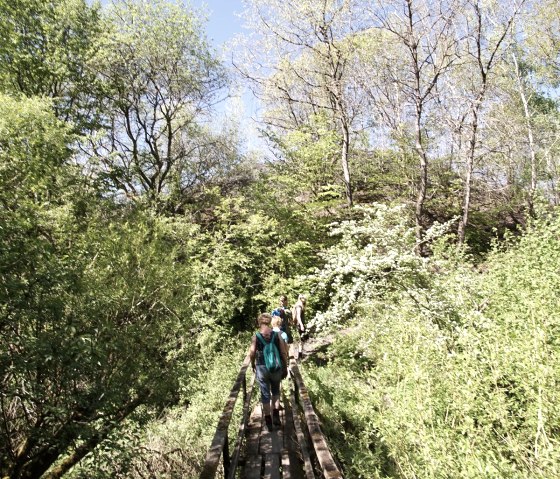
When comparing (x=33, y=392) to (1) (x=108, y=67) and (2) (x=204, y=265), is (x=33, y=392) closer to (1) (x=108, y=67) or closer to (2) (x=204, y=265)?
(2) (x=204, y=265)

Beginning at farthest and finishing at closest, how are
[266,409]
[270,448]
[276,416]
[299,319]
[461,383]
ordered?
[299,319] < [276,416] < [266,409] < [270,448] < [461,383]

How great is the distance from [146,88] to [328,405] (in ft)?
58.5

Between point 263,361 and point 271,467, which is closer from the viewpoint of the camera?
point 271,467

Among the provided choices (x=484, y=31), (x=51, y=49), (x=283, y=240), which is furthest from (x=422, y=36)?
(x=51, y=49)

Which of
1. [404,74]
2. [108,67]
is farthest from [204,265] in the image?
[404,74]

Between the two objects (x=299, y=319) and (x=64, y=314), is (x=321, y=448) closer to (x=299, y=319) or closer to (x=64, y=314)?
(x=64, y=314)

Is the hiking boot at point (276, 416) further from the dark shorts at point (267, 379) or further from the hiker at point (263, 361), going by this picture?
the dark shorts at point (267, 379)

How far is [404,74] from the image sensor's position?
785 inches

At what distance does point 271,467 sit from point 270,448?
585 millimetres

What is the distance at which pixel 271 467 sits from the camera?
17.2ft

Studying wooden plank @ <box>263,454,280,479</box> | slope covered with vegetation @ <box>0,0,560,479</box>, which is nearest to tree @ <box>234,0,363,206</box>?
slope covered with vegetation @ <box>0,0,560,479</box>

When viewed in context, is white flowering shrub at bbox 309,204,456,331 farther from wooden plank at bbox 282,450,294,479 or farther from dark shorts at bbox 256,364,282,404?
wooden plank at bbox 282,450,294,479

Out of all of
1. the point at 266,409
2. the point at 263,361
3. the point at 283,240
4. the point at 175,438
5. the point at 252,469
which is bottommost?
the point at 175,438

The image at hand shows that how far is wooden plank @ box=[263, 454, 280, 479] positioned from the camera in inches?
201
